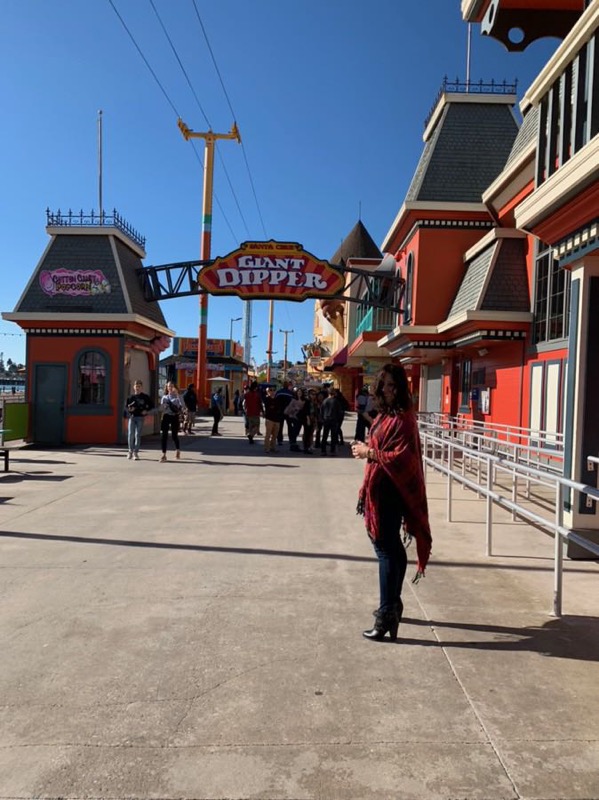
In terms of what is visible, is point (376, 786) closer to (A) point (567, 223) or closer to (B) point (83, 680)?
(B) point (83, 680)

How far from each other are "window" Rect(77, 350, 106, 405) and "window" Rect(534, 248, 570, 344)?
34.9ft

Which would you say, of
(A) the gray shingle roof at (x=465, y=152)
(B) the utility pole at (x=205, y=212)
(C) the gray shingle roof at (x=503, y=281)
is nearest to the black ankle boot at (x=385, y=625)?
(C) the gray shingle roof at (x=503, y=281)

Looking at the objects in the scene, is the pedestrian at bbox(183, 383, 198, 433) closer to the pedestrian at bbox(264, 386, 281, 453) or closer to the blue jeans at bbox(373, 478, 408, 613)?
Result: the pedestrian at bbox(264, 386, 281, 453)

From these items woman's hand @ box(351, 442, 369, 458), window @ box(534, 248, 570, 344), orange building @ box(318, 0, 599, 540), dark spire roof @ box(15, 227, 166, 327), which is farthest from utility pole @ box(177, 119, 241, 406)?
woman's hand @ box(351, 442, 369, 458)

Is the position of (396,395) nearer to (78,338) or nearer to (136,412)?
(136,412)

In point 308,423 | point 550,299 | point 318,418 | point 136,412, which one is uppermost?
point 550,299

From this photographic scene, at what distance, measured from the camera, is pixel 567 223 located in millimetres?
5992

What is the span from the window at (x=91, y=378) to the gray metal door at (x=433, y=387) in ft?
31.9

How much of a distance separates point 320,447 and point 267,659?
1359 centimetres

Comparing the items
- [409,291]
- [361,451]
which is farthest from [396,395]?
[409,291]

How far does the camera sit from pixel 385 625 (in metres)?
4.03

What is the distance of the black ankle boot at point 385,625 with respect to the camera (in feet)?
13.2

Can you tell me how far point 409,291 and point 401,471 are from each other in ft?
48.8

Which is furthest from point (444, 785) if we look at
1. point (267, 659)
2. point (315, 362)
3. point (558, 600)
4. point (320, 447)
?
point (315, 362)
